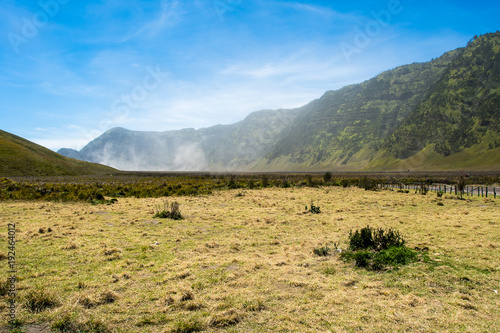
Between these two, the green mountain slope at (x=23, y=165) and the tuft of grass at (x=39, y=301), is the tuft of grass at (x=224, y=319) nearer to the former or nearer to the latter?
the tuft of grass at (x=39, y=301)

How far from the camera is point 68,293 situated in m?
6.48

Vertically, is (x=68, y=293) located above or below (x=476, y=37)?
below

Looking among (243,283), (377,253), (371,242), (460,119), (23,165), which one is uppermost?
(460,119)

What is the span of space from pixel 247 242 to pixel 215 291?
5126mm

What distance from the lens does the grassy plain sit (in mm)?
5262

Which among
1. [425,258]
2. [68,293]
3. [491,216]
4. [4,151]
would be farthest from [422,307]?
[4,151]

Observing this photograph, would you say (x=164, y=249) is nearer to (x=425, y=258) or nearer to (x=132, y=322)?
(x=132, y=322)

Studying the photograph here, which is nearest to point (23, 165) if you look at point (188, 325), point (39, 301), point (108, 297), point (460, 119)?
point (39, 301)

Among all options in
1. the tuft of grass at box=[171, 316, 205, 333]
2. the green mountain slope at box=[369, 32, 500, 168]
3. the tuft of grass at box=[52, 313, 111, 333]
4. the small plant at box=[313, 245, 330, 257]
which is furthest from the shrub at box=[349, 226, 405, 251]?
the green mountain slope at box=[369, 32, 500, 168]

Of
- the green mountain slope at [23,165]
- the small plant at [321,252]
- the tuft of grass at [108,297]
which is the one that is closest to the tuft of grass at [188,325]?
the tuft of grass at [108,297]

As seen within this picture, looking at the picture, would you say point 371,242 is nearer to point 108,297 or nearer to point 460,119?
point 108,297

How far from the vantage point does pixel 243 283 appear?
23.5 ft

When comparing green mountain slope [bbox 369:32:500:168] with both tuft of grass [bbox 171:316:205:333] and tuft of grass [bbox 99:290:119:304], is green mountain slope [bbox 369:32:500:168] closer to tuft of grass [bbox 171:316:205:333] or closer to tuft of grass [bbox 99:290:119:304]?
tuft of grass [bbox 171:316:205:333]

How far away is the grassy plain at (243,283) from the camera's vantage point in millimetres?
5262
